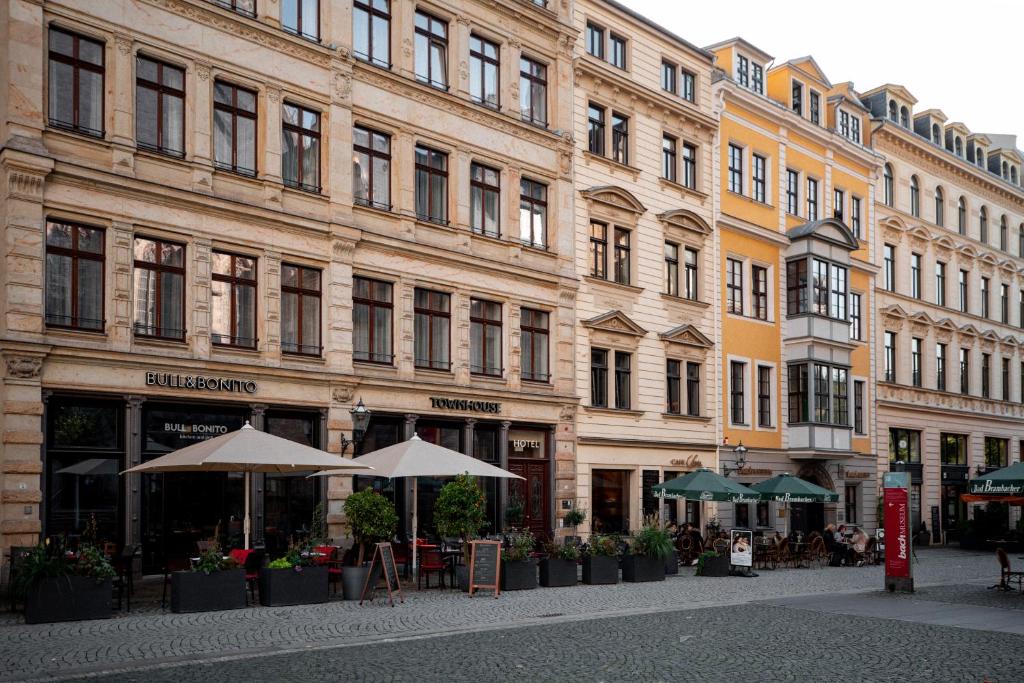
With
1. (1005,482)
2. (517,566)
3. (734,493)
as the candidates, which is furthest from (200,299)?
(1005,482)

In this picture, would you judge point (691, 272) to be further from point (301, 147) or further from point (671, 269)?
point (301, 147)

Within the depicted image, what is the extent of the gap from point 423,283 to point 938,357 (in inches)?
1199

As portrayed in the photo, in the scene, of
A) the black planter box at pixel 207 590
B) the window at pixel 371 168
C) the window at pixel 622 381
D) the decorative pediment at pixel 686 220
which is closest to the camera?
the black planter box at pixel 207 590

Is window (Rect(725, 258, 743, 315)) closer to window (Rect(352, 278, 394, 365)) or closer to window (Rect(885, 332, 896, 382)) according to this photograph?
window (Rect(885, 332, 896, 382))

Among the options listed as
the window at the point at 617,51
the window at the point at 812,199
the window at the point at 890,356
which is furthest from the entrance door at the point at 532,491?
the window at the point at 890,356

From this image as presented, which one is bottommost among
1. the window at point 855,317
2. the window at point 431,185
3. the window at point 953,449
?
the window at point 953,449

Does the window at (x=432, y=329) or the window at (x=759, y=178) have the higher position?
the window at (x=759, y=178)

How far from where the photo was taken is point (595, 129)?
33.4m

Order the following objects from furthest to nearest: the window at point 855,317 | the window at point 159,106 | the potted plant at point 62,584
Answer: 1. the window at point 855,317
2. the window at point 159,106
3. the potted plant at point 62,584

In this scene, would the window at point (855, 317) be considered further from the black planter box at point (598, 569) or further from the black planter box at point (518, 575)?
the black planter box at point (518, 575)

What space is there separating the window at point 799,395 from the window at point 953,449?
1282 cm

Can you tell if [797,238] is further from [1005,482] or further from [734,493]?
[1005,482]

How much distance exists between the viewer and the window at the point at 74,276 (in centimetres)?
2097

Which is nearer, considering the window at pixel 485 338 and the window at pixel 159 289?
the window at pixel 159 289
